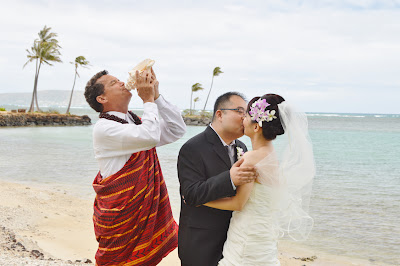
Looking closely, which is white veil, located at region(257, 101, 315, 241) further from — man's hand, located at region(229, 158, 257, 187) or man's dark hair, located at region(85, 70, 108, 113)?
man's dark hair, located at region(85, 70, 108, 113)

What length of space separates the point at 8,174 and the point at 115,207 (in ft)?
39.8

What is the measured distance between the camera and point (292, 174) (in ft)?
7.86

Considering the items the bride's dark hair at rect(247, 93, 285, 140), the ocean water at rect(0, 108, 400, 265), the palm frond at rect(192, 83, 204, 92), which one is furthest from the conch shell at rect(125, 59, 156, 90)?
the palm frond at rect(192, 83, 204, 92)

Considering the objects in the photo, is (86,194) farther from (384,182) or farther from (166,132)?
(384,182)

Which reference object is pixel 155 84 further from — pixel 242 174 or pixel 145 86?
pixel 242 174

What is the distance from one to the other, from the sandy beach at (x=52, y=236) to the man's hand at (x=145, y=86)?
276 cm

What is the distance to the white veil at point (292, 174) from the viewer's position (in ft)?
7.70

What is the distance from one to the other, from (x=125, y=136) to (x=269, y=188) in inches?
39.4

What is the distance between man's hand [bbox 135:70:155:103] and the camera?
2.55 metres

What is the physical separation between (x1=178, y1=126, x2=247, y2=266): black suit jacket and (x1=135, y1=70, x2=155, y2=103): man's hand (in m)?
0.42

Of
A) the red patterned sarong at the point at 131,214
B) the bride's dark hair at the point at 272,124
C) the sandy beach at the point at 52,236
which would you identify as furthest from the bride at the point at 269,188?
the sandy beach at the point at 52,236

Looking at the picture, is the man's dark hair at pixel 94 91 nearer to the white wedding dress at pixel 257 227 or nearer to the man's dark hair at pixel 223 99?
the man's dark hair at pixel 223 99

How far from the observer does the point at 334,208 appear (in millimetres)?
9711

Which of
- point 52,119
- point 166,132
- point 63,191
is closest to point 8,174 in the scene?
point 63,191
